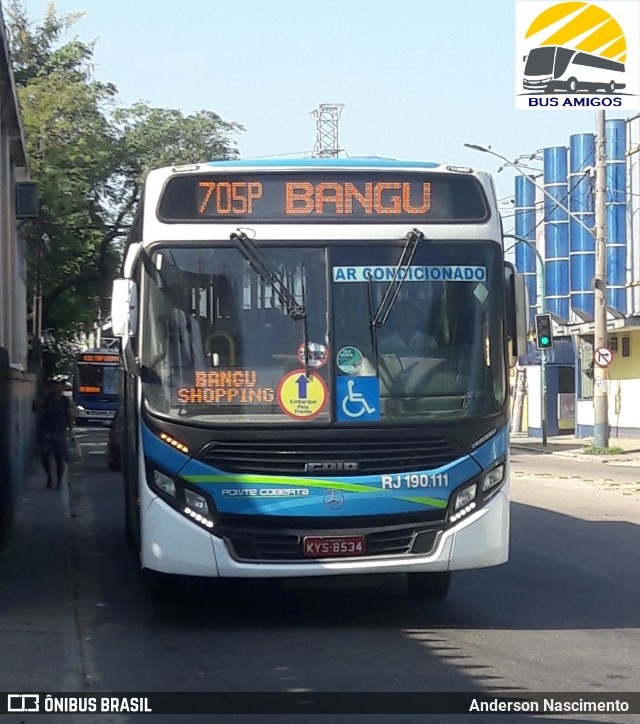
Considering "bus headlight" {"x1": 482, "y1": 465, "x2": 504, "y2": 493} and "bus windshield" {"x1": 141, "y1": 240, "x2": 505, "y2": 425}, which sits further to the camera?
"bus headlight" {"x1": 482, "y1": 465, "x2": 504, "y2": 493}

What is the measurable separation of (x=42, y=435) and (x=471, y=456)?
563 inches

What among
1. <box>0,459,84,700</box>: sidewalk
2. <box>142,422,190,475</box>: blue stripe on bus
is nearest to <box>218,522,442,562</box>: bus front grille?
<box>142,422,190,475</box>: blue stripe on bus

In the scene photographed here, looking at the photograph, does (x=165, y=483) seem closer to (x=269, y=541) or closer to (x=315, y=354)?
(x=269, y=541)

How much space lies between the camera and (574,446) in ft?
116

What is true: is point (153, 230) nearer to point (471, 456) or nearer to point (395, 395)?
point (395, 395)

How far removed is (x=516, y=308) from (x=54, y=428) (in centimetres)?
1350

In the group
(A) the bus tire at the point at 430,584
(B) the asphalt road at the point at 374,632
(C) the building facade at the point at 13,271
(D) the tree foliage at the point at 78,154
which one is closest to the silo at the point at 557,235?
→ (D) the tree foliage at the point at 78,154

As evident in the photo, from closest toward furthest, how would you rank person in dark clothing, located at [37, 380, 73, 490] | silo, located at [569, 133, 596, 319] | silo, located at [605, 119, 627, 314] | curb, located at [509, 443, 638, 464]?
1. person in dark clothing, located at [37, 380, 73, 490]
2. curb, located at [509, 443, 638, 464]
3. silo, located at [605, 119, 627, 314]
4. silo, located at [569, 133, 596, 319]

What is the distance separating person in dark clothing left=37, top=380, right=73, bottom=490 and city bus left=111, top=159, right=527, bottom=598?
40.6 ft

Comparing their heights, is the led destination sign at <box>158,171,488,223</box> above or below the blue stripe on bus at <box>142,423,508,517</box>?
above

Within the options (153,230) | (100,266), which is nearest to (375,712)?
(153,230)

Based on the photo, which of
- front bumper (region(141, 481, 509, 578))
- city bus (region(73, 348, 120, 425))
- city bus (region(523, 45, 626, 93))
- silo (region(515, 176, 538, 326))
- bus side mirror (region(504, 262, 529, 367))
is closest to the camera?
front bumper (region(141, 481, 509, 578))

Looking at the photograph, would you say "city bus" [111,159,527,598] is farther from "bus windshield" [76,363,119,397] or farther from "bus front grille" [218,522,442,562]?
"bus windshield" [76,363,119,397]

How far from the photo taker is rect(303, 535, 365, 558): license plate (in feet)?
27.5
